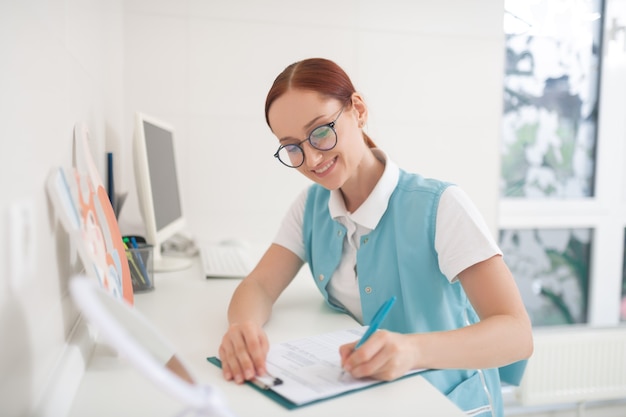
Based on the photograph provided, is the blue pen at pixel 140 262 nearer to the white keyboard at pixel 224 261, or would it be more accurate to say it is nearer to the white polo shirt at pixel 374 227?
the white keyboard at pixel 224 261

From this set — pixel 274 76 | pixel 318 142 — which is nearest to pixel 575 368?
pixel 274 76

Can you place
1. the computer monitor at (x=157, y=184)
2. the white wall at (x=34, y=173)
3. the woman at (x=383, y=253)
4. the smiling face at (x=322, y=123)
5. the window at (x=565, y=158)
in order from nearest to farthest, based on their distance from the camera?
the white wall at (x=34, y=173) < the woman at (x=383, y=253) < the smiling face at (x=322, y=123) < the computer monitor at (x=157, y=184) < the window at (x=565, y=158)

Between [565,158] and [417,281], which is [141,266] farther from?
[565,158]

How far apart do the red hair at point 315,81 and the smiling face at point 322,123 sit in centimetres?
1

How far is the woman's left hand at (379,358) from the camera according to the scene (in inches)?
29.3

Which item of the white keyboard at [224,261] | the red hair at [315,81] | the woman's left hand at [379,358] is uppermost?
the red hair at [315,81]

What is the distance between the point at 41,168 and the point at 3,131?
0.16 metres

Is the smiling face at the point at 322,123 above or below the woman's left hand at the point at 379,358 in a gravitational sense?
above

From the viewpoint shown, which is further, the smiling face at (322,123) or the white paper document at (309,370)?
the smiling face at (322,123)

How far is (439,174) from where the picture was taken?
2400 millimetres

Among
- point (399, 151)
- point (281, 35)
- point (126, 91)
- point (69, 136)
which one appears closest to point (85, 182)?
point (69, 136)

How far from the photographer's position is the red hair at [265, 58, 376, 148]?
3.56 feet

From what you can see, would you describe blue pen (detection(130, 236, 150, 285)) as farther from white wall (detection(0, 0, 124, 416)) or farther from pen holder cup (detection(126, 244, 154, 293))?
white wall (detection(0, 0, 124, 416))

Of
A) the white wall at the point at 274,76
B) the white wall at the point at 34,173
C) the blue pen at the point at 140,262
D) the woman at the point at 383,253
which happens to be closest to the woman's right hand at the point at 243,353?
the woman at the point at 383,253
